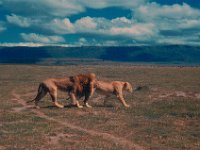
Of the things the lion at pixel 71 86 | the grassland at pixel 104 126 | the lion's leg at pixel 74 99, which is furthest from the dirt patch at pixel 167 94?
the lion's leg at pixel 74 99

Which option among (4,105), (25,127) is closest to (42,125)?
(25,127)

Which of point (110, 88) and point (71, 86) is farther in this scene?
point (110, 88)

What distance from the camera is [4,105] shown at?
29594 millimetres

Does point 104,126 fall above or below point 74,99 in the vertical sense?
below

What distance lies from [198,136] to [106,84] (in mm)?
10702

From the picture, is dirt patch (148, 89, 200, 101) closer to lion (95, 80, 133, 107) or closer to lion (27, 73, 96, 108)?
lion (95, 80, 133, 107)

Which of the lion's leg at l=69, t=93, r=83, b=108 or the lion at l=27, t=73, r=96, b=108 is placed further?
the lion's leg at l=69, t=93, r=83, b=108

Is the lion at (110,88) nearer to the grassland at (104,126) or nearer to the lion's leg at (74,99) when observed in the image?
the grassland at (104,126)

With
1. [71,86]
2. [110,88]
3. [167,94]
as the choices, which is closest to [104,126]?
[71,86]

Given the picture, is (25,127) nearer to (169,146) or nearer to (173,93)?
(169,146)

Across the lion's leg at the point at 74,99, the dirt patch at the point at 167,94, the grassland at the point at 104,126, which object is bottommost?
the dirt patch at the point at 167,94

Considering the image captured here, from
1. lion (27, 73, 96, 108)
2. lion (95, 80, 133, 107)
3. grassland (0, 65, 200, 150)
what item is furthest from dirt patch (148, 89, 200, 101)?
lion (27, 73, 96, 108)

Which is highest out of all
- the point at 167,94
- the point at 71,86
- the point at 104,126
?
the point at 71,86

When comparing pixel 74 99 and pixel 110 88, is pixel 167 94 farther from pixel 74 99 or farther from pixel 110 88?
pixel 74 99
